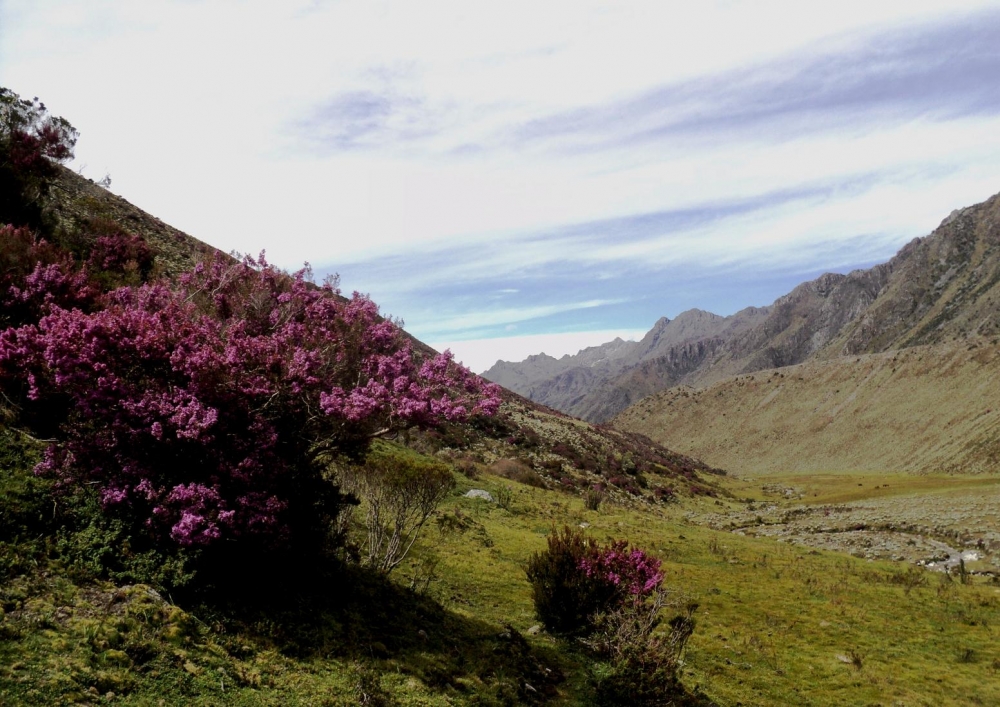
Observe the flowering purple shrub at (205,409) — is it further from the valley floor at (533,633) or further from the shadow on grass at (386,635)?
the valley floor at (533,633)

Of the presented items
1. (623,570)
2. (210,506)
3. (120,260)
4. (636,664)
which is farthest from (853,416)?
(210,506)

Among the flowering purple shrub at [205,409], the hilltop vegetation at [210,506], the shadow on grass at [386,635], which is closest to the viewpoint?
the hilltop vegetation at [210,506]

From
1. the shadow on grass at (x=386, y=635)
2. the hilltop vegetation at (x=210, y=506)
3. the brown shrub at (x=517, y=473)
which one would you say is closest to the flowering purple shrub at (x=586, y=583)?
the hilltop vegetation at (x=210, y=506)

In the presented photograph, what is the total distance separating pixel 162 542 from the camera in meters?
8.00

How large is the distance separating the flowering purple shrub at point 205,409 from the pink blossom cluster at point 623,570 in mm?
5168

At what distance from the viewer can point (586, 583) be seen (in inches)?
483

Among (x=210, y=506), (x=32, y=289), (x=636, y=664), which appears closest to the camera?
(x=210, y=506)

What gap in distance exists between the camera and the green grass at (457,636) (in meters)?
6.57

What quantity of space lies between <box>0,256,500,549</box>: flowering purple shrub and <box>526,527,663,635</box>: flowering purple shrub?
516cm

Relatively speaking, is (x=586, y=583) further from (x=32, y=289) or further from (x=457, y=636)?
(x=32, y=289)

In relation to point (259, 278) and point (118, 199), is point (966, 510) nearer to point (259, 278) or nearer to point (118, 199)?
point (259, 278)

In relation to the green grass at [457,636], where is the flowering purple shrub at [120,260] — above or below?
above

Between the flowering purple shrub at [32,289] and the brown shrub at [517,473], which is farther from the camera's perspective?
the brown shrub at [517,473]

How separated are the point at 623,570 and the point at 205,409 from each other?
8.95 m
